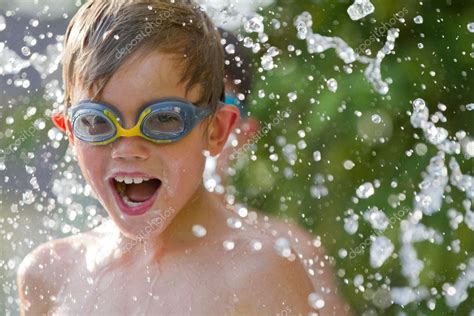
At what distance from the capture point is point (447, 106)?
11.2 ft

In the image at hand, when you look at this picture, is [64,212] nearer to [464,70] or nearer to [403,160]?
[403,160]

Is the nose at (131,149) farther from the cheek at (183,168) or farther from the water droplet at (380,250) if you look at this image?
the water droplet at (380,250)

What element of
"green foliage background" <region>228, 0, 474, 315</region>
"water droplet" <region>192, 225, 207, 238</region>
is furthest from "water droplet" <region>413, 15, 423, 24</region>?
"water droplet" <region>192, 225, 207, 238</region>

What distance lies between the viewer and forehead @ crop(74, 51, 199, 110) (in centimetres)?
232

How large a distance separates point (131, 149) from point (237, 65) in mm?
879

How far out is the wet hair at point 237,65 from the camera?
2980 millimetres

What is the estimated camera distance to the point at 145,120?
91.7 inches

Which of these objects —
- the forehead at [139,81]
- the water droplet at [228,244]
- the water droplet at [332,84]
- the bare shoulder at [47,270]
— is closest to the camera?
the forehead at [139,81]

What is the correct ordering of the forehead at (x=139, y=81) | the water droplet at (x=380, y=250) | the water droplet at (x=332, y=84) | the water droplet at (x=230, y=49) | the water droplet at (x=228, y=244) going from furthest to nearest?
the water droplet at (x=380, y=250) → the water droplet at (x=332, y=84) → the water droplet at (x=230, y=49) → the water droplet at (x=228, y=244) → the forehead at (x=139, y=81)

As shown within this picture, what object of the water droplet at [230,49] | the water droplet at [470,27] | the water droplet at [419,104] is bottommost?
the water droplet at [419,104]

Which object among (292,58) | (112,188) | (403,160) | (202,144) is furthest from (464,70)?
(112,188)

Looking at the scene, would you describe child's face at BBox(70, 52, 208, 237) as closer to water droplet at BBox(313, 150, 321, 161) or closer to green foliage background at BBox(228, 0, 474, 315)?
green foliage background at BBox(228, 0, 474, 315)

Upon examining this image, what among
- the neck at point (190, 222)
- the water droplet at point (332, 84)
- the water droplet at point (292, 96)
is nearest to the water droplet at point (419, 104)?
the water droplet at point (332, 84)

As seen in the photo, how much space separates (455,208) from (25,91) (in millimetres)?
1584
